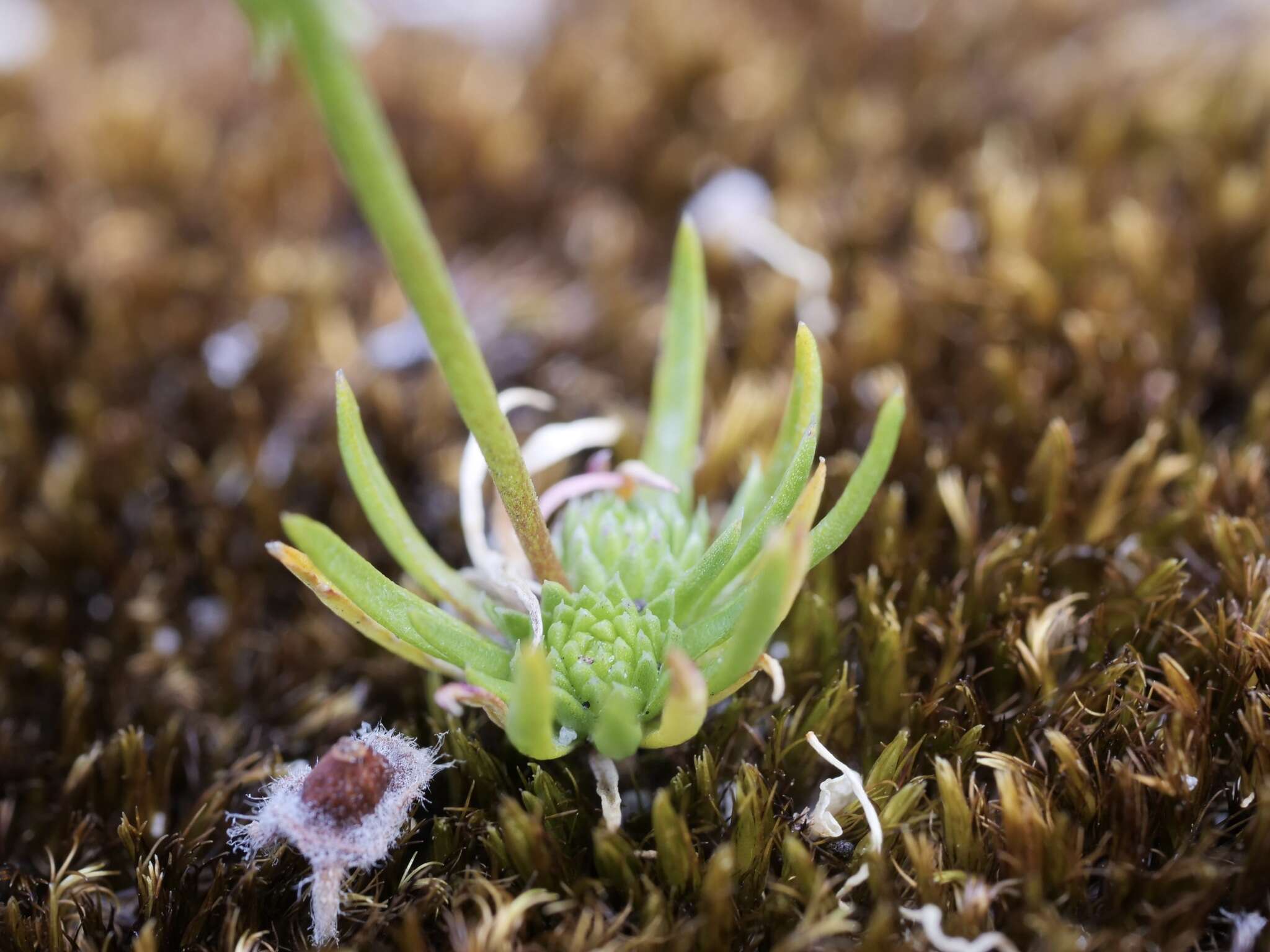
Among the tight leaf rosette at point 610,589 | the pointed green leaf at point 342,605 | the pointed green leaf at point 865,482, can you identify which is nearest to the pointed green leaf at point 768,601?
the tight leaf rosette at point 610,589

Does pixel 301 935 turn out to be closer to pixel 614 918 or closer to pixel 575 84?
pixel 614 918

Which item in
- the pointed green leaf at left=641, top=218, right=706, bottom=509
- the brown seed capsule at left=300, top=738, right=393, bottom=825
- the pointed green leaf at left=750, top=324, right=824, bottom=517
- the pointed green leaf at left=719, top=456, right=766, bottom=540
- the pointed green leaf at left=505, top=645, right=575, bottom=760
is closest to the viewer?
the pointed green leaf at left=505, top=645, right=575, bottom=760

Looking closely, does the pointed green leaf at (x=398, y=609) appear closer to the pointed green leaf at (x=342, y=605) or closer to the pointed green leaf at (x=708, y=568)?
the pointed green leaf at (x=342, y=605)

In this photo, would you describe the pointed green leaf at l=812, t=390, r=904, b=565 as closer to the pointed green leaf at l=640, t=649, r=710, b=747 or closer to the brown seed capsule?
the pointed green leaf at l=640, t=649, r=710, b=747

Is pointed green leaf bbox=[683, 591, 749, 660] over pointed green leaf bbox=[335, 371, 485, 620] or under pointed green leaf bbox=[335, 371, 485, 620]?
under

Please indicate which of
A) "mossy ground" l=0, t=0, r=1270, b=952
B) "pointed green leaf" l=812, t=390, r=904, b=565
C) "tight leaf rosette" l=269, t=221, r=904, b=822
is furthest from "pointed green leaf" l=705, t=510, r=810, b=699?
"mossy ground" l=0, t=0, r=1270, b=952

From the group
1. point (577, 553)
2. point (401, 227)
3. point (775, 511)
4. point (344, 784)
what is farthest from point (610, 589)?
point (401, 227)

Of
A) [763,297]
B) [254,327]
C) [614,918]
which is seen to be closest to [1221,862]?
[614,918]
